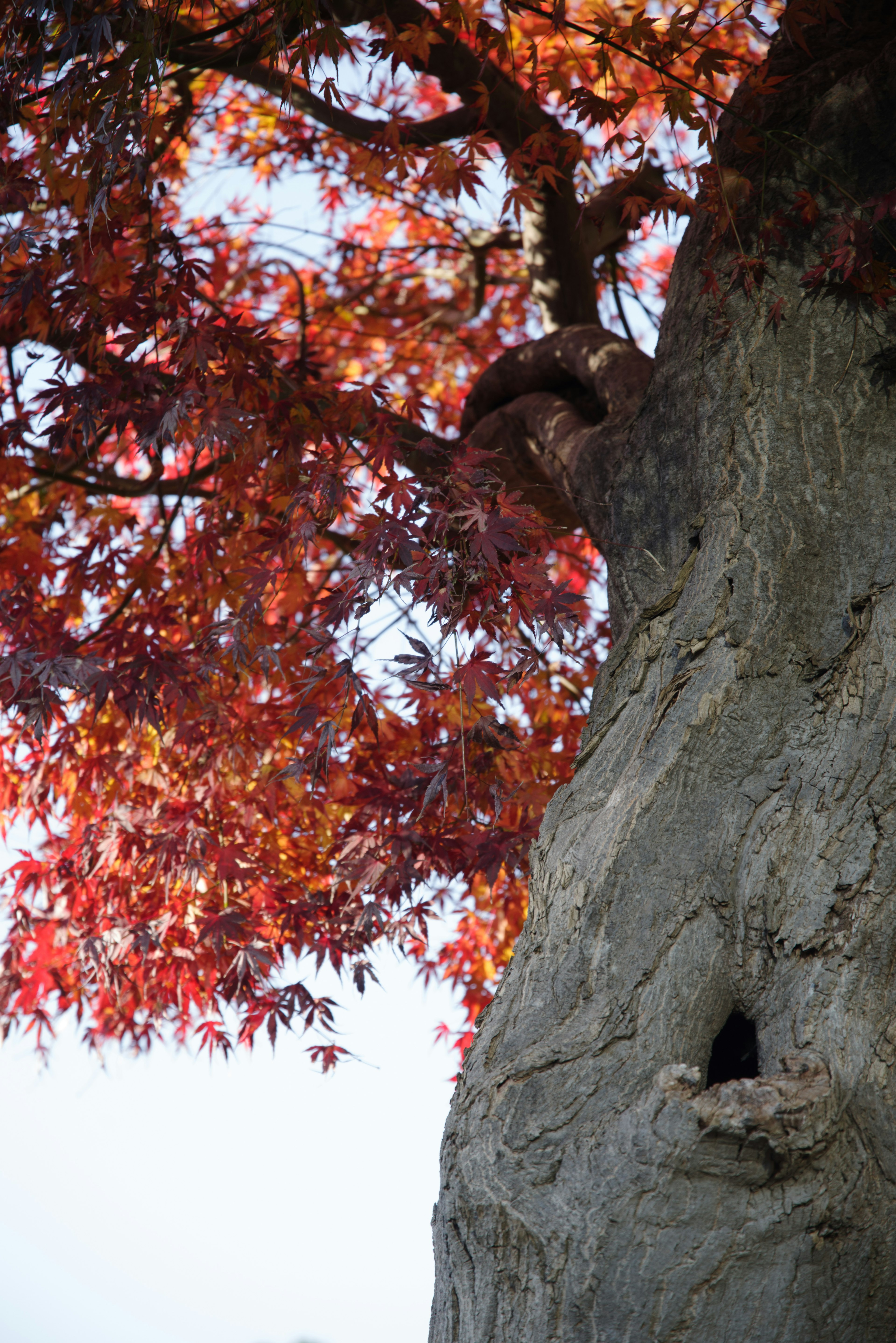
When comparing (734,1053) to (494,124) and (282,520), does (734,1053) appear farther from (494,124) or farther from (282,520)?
(494,124)

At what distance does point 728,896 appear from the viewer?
1810mm

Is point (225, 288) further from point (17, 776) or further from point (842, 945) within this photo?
point (842, 945)

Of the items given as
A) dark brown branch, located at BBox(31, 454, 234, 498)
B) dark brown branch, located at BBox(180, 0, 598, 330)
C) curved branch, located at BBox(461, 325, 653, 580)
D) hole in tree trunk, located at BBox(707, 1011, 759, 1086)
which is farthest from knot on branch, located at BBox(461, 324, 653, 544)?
hole in tree trunk, located at BBox(707, 1011, 759, 1086)

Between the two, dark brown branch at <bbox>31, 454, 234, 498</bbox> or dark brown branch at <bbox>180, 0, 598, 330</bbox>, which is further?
dark brown branch at <bbox>31, 454, 234, 498</bbox>

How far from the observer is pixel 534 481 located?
3.86 metres

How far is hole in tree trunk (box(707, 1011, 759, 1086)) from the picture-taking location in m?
1.80

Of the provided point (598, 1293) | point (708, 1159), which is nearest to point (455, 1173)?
point (598, 1293)

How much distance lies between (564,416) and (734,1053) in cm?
222

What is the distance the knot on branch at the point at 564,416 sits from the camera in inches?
111

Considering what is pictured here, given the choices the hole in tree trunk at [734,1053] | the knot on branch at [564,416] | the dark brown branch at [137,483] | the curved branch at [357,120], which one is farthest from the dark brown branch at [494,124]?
the hole in tree trunk at [734,1053]

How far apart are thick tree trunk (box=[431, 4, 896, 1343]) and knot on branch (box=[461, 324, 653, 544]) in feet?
0.67

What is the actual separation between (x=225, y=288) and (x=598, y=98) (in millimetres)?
3855

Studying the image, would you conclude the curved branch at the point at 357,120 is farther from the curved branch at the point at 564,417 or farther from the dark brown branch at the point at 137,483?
the dark brown branch at the point at 137,483

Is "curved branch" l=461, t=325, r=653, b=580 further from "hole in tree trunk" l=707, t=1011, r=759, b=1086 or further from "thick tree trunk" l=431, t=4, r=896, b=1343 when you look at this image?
"hole in tree trunk" l=707, t=1011, r=759, b=1086
